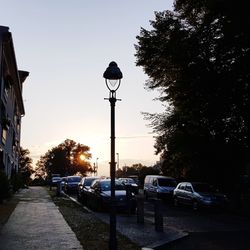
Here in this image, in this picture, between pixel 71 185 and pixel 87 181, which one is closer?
pixel 87 181

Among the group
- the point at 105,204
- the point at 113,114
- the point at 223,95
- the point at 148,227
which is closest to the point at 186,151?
the point at 223,95

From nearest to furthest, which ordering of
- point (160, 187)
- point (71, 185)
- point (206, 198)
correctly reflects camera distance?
point (206, 198)
point (160, 187)
point (71, 185)

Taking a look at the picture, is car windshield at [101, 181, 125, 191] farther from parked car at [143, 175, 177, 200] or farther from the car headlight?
parked car at [143, 175, 177, 200]

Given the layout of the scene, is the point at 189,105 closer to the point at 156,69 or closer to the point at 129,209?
the point at 156,69

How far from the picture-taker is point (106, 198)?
25.3 m

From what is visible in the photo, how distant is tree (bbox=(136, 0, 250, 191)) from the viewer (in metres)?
26.3

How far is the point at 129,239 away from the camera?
13.9m

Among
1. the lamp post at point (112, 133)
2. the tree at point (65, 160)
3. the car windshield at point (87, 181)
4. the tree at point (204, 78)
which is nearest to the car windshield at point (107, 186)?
the tree at point (204, 78)

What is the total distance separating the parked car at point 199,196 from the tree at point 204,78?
208cm

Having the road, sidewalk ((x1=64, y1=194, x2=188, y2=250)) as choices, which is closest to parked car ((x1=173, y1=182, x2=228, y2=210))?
the road

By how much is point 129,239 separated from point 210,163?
1786 cm

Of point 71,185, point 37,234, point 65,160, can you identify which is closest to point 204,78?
point 37,234

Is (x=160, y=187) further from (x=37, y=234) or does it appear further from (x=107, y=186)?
(x=37, y=234)

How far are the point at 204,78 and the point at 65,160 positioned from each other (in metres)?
116
